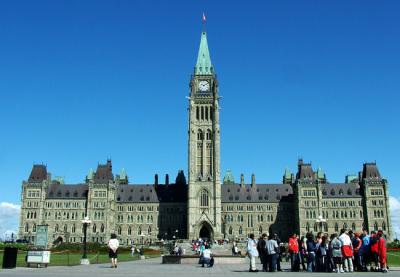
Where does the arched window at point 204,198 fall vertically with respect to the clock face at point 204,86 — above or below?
below

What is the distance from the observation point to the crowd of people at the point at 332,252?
1007 inches

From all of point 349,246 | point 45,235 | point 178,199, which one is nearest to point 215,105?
point 178,199

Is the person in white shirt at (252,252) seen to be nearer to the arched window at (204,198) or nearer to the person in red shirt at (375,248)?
the person in red shirt at (375,248)

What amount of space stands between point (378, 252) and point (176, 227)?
10549 centimetres

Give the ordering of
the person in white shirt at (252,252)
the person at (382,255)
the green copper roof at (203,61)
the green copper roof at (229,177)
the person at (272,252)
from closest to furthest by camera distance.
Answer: the person at (382,255), the person in white shirt at (252,252), the person at (272,252), the green copper roof at (203,61), the green copper roof at (229,177)

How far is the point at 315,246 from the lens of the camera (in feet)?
89.2

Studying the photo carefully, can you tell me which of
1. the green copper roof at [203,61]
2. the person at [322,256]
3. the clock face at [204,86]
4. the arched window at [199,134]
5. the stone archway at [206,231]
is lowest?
the person at [322,256]

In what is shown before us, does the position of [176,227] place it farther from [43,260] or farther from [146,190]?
[43,260]

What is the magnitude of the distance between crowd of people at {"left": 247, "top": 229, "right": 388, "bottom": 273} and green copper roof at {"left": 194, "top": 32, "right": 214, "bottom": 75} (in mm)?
102667

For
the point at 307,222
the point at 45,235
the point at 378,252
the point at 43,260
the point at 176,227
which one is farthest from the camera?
the point at 176,227

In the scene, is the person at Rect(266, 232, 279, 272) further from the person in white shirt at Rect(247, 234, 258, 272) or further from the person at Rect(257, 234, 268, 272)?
the person in white shirt at Rect(247, 234, 258, 272)

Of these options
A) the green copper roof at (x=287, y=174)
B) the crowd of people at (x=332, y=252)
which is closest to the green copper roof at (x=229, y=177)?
the green copper roof at (x=287, y=174)

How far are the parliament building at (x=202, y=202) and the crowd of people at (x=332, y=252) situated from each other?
88114mm

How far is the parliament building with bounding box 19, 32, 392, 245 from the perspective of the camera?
11938 centimetres
